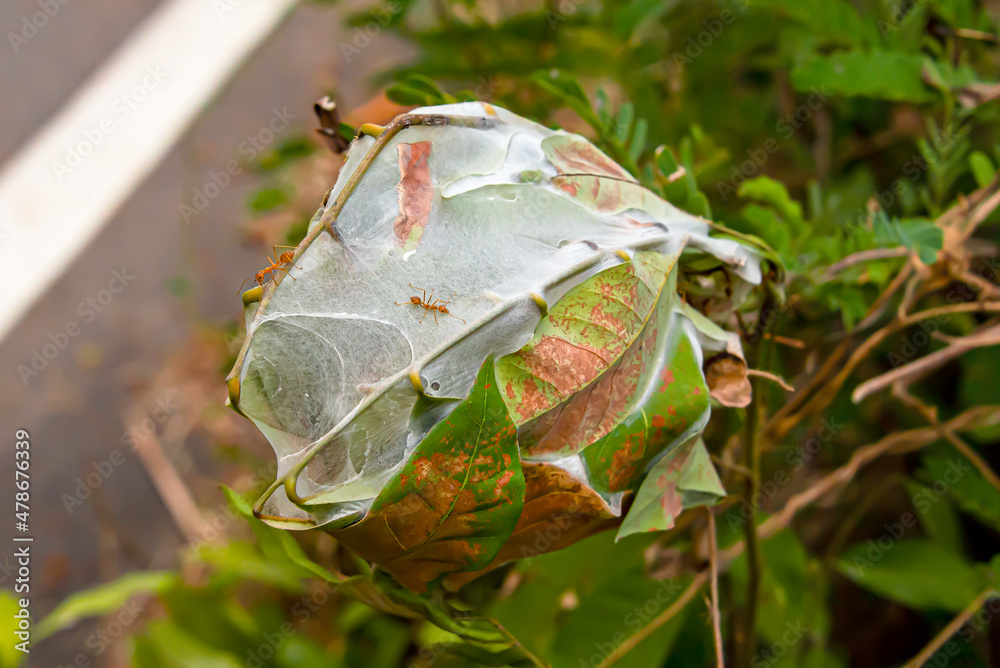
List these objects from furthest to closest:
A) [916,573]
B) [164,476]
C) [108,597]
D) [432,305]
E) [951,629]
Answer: [164,476] → [108,597] → [916,573] → [951,629] → [432,305]

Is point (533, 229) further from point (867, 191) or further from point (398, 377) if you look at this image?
point (867, 191)

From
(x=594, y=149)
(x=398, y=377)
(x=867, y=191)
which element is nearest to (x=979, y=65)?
(x=867, y=191)

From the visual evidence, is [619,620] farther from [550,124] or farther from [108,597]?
[108,597]

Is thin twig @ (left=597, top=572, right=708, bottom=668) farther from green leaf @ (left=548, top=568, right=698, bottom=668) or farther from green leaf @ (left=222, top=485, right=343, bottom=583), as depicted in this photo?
green leaf @ (left=222, top=485, right=343, bottom=583)

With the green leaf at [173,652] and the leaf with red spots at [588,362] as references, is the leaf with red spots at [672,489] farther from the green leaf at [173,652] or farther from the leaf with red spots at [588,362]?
the green leaf at [173,652]

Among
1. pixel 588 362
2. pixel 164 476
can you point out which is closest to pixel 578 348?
pixel 588 362

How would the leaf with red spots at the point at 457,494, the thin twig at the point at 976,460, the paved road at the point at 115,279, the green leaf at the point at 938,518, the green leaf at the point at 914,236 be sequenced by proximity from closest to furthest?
the leaf with red spots at the point at 457,494, the green leaf at the point at 914,236, the thin twig at the point at 976,460, the green leaf at the point at 938,518, the paved road at the point at 115,279

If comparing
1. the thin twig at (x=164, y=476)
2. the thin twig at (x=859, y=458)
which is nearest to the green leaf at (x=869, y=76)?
the thin twig at (x=859, y=458)
